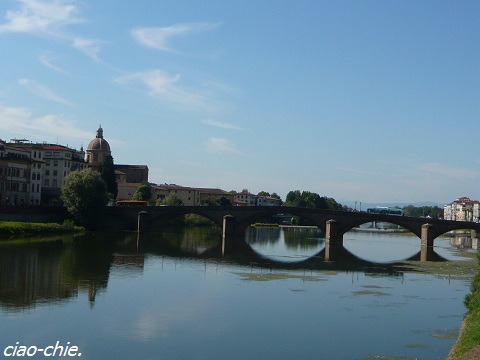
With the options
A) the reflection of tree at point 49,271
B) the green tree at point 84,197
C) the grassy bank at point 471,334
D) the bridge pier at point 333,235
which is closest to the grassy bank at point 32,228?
the green tree at point 84,197

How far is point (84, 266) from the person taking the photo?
1769 inches

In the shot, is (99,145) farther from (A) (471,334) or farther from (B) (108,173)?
(A) (471,334)

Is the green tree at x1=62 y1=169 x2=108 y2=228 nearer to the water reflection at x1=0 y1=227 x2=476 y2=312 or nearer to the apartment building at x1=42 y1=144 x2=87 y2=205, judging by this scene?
the water reflection at x1=0 y1=227 x2=476 y2=312

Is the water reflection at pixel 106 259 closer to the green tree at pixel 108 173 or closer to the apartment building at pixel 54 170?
the green tree at pixel 108 173

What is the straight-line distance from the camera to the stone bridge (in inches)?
3194

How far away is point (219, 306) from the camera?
32.4 metres

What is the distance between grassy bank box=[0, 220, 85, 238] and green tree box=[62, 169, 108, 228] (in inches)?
98.4

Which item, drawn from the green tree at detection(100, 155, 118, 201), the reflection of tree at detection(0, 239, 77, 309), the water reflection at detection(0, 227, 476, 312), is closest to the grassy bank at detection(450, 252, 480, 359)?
the water reflection at detection(0, 227, 476, 312)

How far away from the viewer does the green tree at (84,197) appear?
7894 cm

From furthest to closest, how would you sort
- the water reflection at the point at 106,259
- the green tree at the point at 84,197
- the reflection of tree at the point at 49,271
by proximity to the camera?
the green tree at the point at 84,197
the water reflection at the point at 106,259
the reflection of tree at the point at 49,271

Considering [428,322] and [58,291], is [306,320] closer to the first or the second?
[428,322]

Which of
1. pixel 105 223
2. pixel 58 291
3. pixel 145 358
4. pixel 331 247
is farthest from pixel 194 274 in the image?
pixel 105 223

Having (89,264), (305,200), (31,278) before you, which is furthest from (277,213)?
(305,200)

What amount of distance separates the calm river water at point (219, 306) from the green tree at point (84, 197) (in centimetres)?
2213
